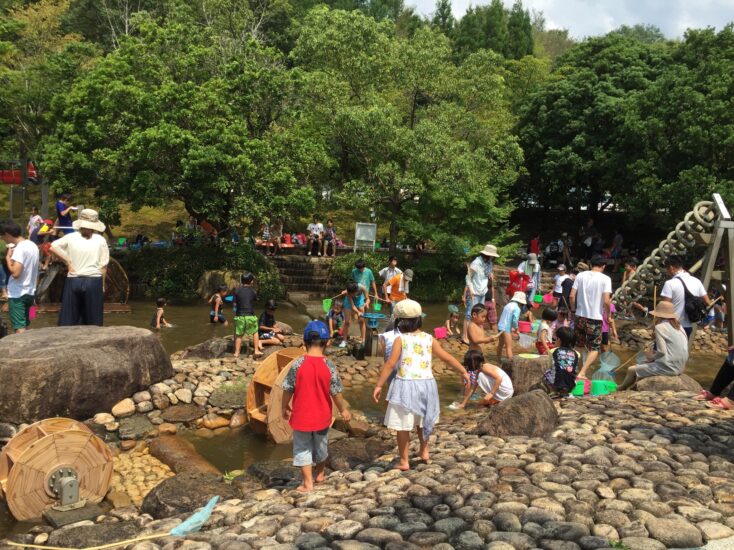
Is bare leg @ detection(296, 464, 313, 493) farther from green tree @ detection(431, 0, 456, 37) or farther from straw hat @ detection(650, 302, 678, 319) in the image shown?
green tree @ detection(431, 0, 456, 37)

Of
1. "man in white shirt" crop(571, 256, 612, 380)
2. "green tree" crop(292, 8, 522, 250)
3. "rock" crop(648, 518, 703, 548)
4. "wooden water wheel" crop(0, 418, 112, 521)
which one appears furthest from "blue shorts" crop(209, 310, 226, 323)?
"rock" crop(648, 518, 703, 548)

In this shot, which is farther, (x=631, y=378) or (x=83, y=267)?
(x=631, y=378)

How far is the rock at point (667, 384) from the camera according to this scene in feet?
28.9

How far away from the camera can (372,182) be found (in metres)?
22.0

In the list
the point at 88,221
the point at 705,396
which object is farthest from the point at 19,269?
the point at 705,396

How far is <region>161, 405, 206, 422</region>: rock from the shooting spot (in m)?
9.28

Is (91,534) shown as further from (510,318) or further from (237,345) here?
(510,318)

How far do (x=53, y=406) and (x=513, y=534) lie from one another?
20.3 ft

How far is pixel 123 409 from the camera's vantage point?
360 inches

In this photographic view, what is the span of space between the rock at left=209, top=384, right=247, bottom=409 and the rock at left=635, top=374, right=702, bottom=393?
18.5ft

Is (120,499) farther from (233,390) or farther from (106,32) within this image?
(106,32)

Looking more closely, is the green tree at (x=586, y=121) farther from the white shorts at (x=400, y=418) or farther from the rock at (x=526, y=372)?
the white shorts at (x=400, y=418)

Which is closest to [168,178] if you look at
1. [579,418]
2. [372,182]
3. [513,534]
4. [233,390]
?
[372,182]

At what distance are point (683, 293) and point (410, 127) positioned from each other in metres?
15.5
